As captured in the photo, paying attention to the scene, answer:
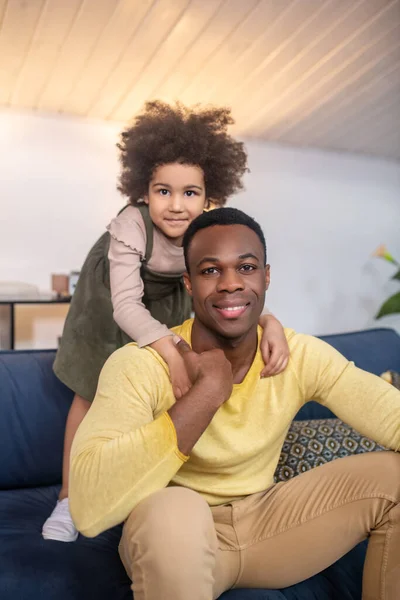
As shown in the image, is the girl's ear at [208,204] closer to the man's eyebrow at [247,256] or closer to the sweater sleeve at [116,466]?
the man's eyebrow at [247,256]

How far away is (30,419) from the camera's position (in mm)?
2006

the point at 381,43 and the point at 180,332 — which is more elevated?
the point at 381,43

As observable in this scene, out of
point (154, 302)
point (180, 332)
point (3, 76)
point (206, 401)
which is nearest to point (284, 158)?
point (3, 76)

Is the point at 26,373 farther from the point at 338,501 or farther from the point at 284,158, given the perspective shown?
the point at 284,158

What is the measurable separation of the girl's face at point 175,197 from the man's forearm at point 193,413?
27.9 inches

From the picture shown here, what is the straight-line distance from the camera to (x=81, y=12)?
3.16 metres

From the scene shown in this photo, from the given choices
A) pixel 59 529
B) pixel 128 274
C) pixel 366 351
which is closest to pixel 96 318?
pixel 128 274

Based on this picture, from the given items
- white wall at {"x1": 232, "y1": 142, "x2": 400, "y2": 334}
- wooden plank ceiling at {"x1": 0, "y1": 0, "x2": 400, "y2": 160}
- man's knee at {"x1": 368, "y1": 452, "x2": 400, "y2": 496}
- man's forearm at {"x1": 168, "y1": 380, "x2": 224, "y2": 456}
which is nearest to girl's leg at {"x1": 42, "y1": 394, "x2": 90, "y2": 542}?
man's forearm at {"x1": 168, "y1": 380, "x2": 224, "y2": 456}

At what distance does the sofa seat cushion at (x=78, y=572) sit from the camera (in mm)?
1392

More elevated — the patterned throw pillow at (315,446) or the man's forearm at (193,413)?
the man's forearm at (193,413)

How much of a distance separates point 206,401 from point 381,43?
3.18 m

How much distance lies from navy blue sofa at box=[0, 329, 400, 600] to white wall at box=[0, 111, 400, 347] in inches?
88.1

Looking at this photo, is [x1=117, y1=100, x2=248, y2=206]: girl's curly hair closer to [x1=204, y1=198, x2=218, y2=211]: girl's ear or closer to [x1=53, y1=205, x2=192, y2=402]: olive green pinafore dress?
[x1=204, y1=198, x2=218, y2=211]: girl's ear

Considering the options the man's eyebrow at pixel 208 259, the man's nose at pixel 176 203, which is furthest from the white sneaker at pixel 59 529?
the man's nose at pixel 176 203
